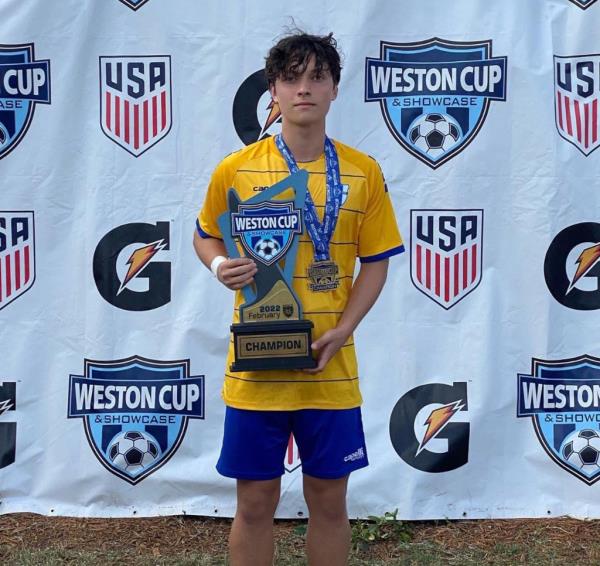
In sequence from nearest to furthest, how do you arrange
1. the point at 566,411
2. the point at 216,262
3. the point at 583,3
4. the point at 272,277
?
the point at 272,277 < the point at 216,262 < the point at 583,3 < the point at 566,411

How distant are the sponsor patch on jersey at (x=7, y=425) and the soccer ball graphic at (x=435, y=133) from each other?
1.89 meters

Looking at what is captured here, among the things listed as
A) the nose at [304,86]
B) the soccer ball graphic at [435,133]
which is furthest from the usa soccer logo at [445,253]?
the nose at [304,86]

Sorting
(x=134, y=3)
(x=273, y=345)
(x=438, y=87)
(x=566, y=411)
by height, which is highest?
(x=134, y=3)

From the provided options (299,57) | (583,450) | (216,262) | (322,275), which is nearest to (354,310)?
(322,275)

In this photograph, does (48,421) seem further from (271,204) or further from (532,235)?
(532,235)

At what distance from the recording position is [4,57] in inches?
132

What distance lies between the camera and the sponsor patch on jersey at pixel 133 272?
342cm

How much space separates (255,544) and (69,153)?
1.79m

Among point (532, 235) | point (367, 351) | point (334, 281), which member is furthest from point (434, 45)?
point (334, 281)

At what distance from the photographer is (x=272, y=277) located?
2186 millimetres

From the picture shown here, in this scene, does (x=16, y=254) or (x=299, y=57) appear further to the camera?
(x=16, y=254)

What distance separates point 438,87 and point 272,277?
1518 mm

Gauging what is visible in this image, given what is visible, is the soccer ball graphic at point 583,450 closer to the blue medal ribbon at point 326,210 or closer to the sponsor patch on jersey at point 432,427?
the sponsor patch on jersey at point 432,427

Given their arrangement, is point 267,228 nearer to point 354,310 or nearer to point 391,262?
point 354,310
